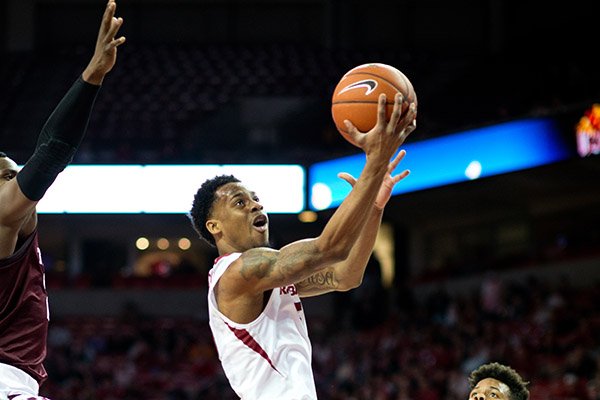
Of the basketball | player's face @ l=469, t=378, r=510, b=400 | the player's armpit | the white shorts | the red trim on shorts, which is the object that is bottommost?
player's face @ l=469, t=378, r=510, b=400

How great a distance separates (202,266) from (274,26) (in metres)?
5.62

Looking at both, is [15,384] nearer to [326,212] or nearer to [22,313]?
[22,313]

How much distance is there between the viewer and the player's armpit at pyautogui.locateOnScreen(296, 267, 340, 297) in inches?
171

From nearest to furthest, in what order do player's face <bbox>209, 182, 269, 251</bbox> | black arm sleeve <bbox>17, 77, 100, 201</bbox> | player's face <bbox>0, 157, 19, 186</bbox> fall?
black arm sleeve <bbox>17, 77, 100, 201</bbox>
player's face <bbox>0, 157, 19, 186</bbox>
player's face <bbox>209, 182, 269, 251</bbox>

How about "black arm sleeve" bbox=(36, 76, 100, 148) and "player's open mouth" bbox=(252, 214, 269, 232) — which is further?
"player's open mouth" bbox=(252, 214, 269, 232)

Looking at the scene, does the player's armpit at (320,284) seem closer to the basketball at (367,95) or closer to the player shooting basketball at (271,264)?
the player shooting basketball at (271,264)

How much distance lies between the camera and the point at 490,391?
4.71m

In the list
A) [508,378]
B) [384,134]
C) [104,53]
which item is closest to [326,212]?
[508,378]

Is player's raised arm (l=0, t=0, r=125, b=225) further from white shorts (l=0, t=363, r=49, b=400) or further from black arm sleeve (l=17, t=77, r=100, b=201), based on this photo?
white shorts (l=0, t=363, r=49, b=400)

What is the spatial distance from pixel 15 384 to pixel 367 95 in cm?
157

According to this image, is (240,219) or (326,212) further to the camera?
(326,212)

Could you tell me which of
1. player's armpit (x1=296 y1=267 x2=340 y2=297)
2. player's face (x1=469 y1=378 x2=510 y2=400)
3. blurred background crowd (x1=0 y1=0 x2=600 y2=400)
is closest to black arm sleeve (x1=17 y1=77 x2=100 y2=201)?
player's armpit (x1=296 y1=267 x2=340 y2=297)

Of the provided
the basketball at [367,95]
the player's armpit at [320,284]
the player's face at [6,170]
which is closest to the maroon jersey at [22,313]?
the player's face at [6,170]

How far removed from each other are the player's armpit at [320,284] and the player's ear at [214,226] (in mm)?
454
